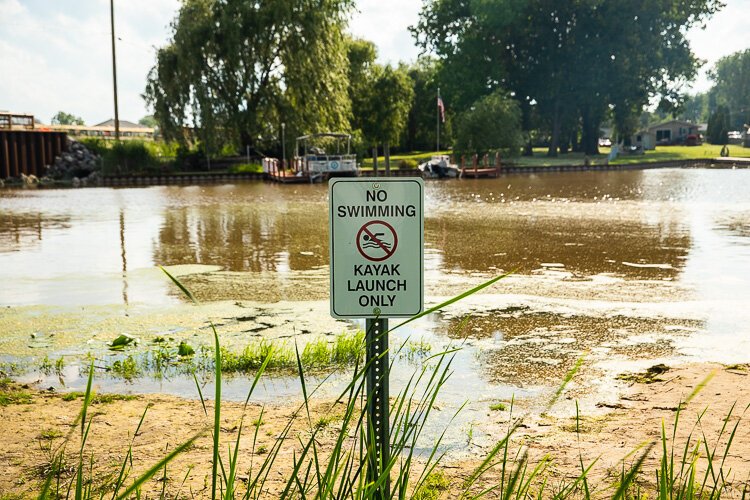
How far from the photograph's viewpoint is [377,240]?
8.77 ft

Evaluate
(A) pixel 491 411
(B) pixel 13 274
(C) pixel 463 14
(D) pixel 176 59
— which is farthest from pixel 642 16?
(A) pixel 491 411

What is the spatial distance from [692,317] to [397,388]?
3711 millimetres

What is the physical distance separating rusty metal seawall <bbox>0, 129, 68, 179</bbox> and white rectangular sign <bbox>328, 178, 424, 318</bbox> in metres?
45.2

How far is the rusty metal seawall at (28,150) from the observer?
1704 inches

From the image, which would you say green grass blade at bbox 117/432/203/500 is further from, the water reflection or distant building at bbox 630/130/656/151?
distant building at bbox 630/130/656/151

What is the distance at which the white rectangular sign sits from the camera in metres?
2.62

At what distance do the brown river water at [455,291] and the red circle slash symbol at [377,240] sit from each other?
46 cm

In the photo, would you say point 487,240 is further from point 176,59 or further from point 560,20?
point 560,20

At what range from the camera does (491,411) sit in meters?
5.04

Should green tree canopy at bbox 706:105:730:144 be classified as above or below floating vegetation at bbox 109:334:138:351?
above

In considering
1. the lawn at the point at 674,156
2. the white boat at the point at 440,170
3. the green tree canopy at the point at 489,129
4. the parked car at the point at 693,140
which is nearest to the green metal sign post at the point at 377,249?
the white boat at the point at 440,170

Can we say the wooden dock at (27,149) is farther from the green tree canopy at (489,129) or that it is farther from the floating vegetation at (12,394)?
the floating vegetation at (12,394)

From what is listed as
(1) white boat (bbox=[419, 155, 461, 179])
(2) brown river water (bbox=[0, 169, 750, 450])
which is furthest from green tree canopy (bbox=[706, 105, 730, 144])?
(2) brown river water (bbox=[0, 169, 750, 450])

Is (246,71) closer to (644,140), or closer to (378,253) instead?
(378,253)
